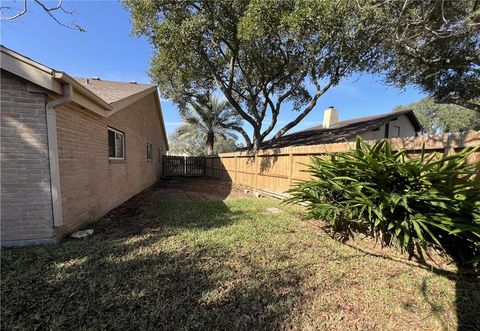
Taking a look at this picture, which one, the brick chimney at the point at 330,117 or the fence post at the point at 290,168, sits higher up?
the brick chimney at the point at 330,117

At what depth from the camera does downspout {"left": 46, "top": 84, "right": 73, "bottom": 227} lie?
346 cm

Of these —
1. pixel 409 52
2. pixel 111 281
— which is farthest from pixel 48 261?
pixel 409 52

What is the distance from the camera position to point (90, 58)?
6.70 metres

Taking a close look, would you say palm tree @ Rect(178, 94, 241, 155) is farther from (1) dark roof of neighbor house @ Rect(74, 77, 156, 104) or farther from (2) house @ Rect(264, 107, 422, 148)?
(1) dark roof of neighbor house @ Rect(74, 77, 156, 104)

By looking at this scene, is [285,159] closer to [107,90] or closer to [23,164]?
[107,90]

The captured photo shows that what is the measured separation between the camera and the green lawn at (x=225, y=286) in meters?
2.10

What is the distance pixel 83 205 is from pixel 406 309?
530 cm

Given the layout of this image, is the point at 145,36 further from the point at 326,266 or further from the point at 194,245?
the point at 326,266

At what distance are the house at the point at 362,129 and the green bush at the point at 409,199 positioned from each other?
7.62 meters

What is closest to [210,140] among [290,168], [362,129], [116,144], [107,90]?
[362,129]

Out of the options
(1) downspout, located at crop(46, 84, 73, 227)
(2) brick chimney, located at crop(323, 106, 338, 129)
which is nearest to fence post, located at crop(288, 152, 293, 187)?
(1) downspout, located at crop(46, 84, 73, 227)

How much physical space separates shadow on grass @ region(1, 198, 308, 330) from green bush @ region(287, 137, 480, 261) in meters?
1.59

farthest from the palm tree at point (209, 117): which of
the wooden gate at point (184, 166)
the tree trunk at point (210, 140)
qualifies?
the wooden gate at point (184, 166)

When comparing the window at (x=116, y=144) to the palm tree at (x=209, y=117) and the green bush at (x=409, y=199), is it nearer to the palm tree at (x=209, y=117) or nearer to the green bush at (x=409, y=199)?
the green bush at (x=409, y=199)
